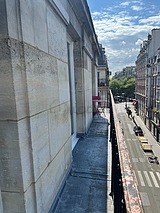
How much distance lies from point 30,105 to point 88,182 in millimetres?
2345

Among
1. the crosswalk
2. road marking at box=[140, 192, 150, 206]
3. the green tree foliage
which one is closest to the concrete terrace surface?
road marking at box=[140, 192, 150, 206]

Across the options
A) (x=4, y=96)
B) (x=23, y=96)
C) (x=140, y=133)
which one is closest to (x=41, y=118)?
(x=23, y=96)

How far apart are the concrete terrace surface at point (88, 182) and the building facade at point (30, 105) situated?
293mm

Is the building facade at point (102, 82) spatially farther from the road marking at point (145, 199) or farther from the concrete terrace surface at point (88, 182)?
the concrete terrace surface at point (88, 182)

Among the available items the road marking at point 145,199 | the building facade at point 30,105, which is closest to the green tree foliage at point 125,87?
the road marking at point 145,199

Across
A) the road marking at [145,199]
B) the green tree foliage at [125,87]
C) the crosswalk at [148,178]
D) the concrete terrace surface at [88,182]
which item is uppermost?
the green tree foliage at [125,87]

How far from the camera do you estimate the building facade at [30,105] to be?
1.80 m

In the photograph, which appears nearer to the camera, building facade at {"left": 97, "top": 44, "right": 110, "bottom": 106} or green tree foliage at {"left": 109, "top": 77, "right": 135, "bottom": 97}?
building facade at {"left": 97, "top": 44, "right": 110, "bottom": 106}

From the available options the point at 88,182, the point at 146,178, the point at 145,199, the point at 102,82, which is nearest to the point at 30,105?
the point at 88,182

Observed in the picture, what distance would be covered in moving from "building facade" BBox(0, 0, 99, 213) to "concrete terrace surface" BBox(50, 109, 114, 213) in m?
0.29

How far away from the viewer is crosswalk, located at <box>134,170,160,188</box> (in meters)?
13.2

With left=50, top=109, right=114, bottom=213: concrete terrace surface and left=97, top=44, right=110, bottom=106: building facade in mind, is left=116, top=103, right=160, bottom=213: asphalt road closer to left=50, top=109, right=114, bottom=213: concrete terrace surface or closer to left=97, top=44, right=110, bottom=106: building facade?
left=50, top=109, right=114, bottom=213: concrete terrace surface

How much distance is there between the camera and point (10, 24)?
175 cm

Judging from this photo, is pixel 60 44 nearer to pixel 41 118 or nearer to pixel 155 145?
pixel 41 118
